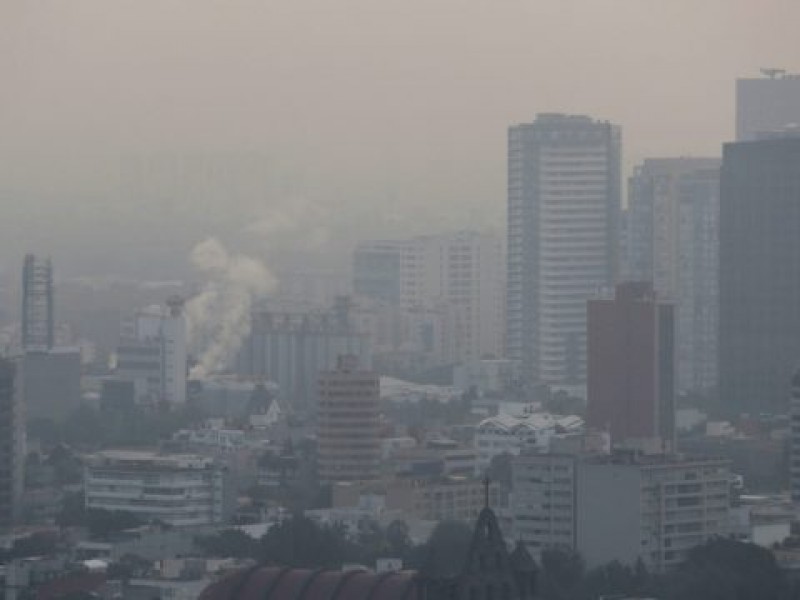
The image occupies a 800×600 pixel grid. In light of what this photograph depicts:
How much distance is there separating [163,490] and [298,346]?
28.4m

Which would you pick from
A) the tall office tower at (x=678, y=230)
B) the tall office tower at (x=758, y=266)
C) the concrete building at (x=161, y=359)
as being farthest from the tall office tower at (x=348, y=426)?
the tall office tower at (x=678, y=230)

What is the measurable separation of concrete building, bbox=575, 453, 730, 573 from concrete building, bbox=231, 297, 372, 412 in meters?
33.0

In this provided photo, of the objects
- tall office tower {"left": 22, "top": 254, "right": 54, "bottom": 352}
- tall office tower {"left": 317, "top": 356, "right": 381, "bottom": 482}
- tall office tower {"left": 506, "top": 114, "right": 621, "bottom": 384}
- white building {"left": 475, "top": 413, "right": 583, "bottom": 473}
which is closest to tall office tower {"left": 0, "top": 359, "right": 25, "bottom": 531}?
tall office tower {"left": 317, "top": 356, "right": 381, "bottom": 482}

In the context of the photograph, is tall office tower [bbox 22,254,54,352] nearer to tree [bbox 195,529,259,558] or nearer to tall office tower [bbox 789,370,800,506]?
tall office tower [bbox 789,370,800,506]

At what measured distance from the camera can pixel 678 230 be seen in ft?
321

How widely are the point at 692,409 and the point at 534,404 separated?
316 centimetres

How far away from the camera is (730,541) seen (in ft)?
170

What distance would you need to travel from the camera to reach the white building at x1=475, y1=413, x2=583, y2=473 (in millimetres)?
69688

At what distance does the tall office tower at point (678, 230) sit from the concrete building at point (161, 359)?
10471mm

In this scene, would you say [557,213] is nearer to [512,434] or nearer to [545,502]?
[512,434]

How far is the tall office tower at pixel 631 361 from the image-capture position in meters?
73.9

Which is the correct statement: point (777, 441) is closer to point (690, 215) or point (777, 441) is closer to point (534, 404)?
point (534, 404)

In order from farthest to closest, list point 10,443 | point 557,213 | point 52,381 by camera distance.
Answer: point 557,213
point 52,381
point 10,443

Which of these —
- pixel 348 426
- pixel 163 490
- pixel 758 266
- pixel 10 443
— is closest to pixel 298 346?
pixel 758 266
